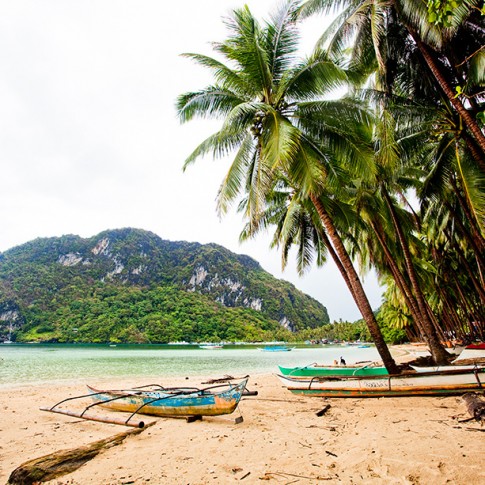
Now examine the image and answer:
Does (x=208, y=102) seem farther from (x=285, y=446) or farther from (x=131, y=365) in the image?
(x=131, y=365)

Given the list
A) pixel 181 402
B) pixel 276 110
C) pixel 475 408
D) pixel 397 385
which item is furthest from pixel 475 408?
pixel 276 110

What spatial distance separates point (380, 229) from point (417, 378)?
24.3 feet

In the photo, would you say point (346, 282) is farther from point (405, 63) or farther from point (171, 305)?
point (171, 305)

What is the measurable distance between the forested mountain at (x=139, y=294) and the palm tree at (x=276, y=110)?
83137mm

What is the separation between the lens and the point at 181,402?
23.8 feet

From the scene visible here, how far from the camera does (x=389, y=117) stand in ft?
27.1

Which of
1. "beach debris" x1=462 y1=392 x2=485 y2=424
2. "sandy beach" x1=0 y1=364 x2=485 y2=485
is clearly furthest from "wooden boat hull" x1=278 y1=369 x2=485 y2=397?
"beach debris" x1=462 y1=392 x2=485 y2=424

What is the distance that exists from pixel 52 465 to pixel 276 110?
363 inches

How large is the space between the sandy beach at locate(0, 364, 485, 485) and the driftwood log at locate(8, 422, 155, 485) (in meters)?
0.13

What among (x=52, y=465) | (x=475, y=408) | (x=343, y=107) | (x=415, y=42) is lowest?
(x=52, y=465)

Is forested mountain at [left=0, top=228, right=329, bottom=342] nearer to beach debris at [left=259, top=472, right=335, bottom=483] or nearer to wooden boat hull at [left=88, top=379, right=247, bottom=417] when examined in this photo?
wooden boat hull at [left=88, top=379, right=247, bottom=417]

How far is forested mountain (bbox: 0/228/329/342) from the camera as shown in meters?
87.6

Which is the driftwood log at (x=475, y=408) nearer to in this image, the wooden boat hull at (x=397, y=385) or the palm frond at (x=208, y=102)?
the wooden boat hull at (x=397, y=385)

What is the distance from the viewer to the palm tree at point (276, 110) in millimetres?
8508
